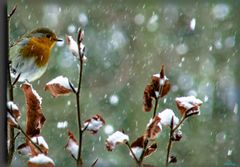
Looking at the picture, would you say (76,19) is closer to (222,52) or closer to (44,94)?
(44,94)

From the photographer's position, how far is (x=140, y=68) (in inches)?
62.6

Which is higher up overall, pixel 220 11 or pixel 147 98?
pixel 220 11

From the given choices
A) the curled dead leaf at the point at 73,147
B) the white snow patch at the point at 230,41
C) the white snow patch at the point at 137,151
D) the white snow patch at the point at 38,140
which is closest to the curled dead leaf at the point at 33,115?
the white snow patch at the point at 38,140

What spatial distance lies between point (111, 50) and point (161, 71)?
21 cm

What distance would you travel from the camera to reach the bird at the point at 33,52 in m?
1.59

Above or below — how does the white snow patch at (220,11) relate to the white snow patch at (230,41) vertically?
above

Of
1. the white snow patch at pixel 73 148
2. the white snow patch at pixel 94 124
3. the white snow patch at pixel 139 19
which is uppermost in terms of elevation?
the white snow patch at pixel 139 19

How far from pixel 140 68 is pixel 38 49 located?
395mm

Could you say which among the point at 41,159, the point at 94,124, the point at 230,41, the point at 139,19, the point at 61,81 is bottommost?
the point at 41,159

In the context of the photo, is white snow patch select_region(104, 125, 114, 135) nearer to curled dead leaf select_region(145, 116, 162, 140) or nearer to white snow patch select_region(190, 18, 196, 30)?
curled dead leaf select_region(145, 116, 162, 140)

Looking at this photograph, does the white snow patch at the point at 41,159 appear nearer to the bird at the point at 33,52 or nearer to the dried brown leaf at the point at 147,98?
the bird at the point at 33,52

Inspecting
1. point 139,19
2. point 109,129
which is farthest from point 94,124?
point 139,19

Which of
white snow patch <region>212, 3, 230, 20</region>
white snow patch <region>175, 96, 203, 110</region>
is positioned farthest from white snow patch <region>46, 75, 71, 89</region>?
white snow patch <region>212, 3, 230, 20</region>

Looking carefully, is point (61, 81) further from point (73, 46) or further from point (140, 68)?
point (140, 68)
